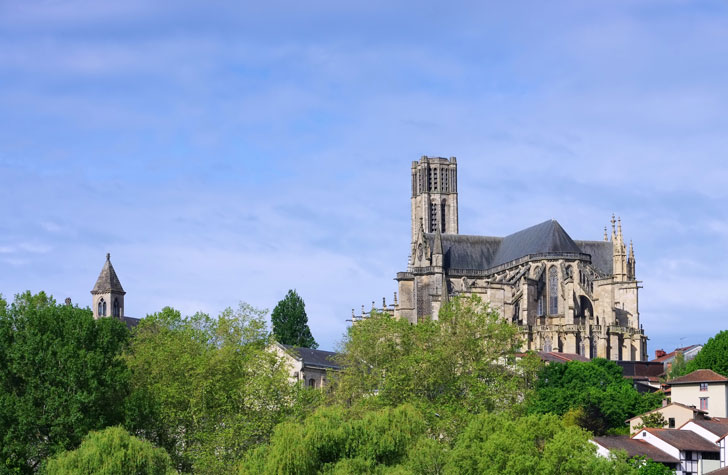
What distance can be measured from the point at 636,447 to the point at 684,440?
346 centimetres

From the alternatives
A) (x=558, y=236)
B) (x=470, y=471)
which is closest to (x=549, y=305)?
(x=558, y=236)

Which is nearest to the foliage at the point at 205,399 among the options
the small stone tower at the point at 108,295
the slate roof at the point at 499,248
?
the slate roof at the point at 499,248

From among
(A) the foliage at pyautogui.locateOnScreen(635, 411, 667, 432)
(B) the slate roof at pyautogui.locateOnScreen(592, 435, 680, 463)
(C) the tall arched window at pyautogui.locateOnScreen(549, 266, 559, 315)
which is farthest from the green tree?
(C) the tall arched window at pyautogui.locateOnScreen(549, 266, 559, 315)

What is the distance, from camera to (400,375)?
71.8 meters

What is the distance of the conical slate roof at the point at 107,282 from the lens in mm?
149375

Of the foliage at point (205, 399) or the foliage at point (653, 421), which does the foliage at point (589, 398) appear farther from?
the foliage at point (205, 399)

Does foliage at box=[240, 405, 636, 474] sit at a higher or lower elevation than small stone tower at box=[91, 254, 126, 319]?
lower

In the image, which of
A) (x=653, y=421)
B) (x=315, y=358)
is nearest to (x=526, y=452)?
(x=653, y=421)

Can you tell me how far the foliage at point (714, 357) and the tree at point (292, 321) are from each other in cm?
4945

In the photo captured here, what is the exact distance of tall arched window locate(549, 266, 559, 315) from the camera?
12581 centimetres

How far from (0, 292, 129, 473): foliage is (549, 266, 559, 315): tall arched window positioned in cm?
6769

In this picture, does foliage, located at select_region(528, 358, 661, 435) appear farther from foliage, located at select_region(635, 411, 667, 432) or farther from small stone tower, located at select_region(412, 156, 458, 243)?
small stone tower, located at select_region(412, 156, 458, 243)

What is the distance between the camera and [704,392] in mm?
81500

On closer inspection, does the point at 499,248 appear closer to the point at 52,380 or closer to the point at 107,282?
the point at 107,282
